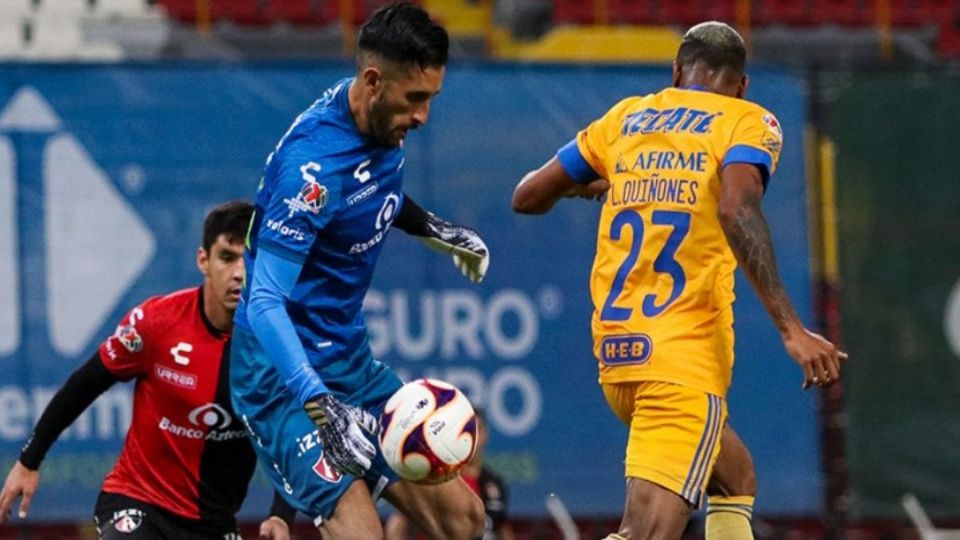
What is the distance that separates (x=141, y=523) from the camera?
26.3ft

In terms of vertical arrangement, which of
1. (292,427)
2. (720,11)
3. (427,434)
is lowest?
(292,427)

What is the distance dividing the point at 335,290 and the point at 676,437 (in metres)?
1.32

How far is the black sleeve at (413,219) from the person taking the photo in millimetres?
7742

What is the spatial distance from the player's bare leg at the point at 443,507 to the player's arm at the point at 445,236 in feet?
2.85

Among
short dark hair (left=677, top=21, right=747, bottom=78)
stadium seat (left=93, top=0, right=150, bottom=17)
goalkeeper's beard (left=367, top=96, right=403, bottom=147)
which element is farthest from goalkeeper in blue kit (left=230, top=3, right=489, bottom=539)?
stadium seat (left=93, top=0, right=150, bottom=17)

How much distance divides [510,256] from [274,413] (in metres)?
5.76

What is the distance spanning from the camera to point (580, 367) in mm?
12883

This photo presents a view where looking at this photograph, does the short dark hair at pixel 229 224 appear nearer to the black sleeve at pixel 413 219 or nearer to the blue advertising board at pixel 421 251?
the black sleeve at pixel 413 219

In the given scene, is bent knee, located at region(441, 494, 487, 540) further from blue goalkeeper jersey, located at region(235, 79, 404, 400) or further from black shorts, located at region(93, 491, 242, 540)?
black shorts, located at region(93, 491, 242, 540)

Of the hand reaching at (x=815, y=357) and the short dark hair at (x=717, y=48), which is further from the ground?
the short dark hair at (x=717, y=48)

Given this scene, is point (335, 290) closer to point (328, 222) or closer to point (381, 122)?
point (328, 222)

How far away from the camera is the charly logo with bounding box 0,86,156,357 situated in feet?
40.7

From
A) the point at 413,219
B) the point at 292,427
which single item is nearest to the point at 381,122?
the point at 413,219

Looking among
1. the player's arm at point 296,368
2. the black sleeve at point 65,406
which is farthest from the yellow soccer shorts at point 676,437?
the black sleeve at point 65,406
